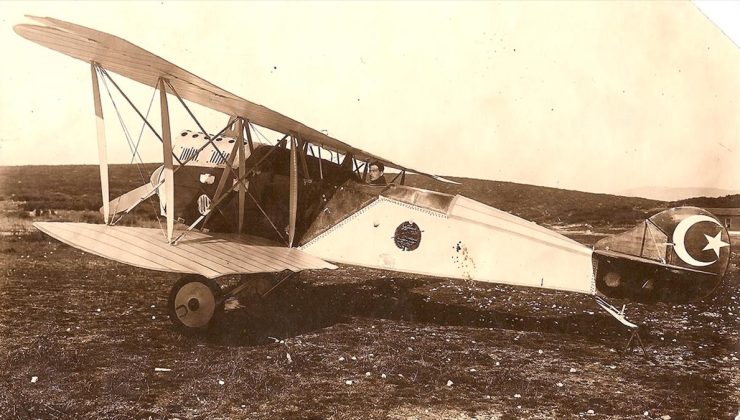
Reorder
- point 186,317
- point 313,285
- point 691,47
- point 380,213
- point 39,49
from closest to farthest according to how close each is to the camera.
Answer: point 186,317 → point 380,213 → point 691,47 → point 39,49 → point 313,285

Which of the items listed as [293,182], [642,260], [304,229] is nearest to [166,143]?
[293,182]

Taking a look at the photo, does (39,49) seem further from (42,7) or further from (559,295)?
(559,295)

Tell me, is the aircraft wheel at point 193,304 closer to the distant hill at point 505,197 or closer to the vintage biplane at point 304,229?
the vintage biplane at point 304,229

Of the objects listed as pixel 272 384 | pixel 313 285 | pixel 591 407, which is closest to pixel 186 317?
pixel 272 384

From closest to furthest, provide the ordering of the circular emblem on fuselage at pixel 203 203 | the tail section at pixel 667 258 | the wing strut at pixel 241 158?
the tail section at pixel 667 258, the wing strut at pixel 241 158, the circular emblem on fuselage at pixel 203 203

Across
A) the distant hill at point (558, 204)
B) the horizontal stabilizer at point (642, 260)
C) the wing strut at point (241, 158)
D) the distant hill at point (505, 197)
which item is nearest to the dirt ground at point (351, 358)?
the horizontal stabilizer at point (642, 260)

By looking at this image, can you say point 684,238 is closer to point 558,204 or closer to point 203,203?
point 203,203
